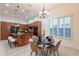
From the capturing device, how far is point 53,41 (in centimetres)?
222

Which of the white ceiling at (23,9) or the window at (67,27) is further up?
the white ceiling at (23,9)

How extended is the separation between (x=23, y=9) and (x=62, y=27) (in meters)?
0.93

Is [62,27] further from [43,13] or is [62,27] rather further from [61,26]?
[43,13]

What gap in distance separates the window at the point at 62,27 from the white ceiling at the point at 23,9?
0.36 meters

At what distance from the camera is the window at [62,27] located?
2.18 m

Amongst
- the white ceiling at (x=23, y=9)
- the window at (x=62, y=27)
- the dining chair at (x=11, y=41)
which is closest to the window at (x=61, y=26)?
the window at (x=62, y=27)

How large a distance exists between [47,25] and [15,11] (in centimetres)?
75

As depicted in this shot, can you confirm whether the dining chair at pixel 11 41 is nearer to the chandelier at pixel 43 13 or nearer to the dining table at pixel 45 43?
the dining table at pixel 45 43

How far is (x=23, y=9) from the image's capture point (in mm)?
2180

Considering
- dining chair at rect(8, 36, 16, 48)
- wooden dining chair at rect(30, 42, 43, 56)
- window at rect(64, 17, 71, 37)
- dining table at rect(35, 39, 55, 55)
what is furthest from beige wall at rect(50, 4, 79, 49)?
dining chair at rect(8, 36, 16, 48)

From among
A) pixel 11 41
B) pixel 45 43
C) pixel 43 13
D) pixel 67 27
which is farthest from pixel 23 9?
pixel 67 27

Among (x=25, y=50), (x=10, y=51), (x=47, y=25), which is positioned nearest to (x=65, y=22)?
(x=47, y=25)

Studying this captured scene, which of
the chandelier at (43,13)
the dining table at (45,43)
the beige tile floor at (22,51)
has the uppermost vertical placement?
the chandelier at (43,13)

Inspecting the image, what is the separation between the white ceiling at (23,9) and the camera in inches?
84.1
